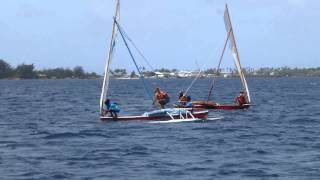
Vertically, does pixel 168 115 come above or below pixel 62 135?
above

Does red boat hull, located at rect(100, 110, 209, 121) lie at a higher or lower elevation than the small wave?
higher

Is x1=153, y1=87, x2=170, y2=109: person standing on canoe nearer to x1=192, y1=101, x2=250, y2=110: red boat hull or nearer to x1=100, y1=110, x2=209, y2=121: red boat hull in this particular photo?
x1=100, y1=110, x2=209, y2=121: red boat hull

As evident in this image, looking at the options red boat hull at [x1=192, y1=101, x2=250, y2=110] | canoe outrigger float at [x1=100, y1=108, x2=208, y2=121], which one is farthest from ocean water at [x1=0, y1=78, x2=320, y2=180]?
red boat hull at [x1=192, y1=101, x2=250, y2=110]

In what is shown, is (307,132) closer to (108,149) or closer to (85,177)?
(108,149)

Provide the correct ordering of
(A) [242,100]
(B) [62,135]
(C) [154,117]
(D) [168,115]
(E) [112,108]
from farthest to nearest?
1. (A) [242,100]
2. (E) [112,108]
3. (C) [154,117]
4. (D) [168,115]
5. (B) [62,135]

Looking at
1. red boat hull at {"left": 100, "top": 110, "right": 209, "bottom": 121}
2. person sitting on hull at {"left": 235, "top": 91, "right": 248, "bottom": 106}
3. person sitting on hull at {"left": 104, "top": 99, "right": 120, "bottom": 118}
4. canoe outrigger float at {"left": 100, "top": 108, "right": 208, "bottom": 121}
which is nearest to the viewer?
canoe outrigger float at {"left": 100, "top": 108, "right": 208, "bottom": 121}

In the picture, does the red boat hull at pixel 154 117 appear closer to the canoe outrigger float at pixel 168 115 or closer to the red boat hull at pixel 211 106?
the canoe outrigger float at pixel 168 115

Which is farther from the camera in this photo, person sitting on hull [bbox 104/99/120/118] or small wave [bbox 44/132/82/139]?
person sitting on hull [bbox 104/99/120/118]

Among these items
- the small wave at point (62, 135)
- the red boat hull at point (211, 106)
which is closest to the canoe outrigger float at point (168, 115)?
the small wave at point (62, 135)

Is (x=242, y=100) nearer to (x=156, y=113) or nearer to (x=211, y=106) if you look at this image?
(x=211, y=106)

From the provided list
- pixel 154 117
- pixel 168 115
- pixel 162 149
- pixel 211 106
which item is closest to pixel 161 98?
pixel 154 117

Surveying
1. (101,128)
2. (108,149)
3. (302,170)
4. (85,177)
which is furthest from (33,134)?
(302,170)

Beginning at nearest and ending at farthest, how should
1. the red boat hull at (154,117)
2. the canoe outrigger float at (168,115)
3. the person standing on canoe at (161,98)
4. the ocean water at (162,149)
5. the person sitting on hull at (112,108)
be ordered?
the ocean water at (162,149)
the canoe outrigger float at (168,115)
the red boat hull at (154,117)
the person sitting on hull at (112,108)
the person standing on canoe at (161,98)

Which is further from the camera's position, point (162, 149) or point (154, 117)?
point (154, 117)
